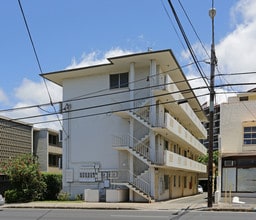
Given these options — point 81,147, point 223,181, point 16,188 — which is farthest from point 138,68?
point 16,188

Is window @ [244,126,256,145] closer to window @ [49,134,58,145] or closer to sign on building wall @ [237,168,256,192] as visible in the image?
sign on building wall @ [237,168,256,192]

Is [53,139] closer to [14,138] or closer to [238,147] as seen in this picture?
[14,138]

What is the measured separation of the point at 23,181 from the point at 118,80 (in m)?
10.2

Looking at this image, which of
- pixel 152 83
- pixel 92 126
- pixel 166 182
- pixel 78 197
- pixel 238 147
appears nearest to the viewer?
pixel 152 83

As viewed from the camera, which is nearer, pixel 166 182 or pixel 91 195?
pixel 91 195

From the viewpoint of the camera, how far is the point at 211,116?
24094 mm

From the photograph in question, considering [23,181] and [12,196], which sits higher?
[23,181]

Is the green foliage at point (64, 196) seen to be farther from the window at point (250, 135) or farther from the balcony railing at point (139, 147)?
the window at point (250, 135)

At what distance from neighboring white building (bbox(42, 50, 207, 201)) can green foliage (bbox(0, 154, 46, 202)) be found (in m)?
2.80

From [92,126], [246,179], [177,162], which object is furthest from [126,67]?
Answer: [246,179]

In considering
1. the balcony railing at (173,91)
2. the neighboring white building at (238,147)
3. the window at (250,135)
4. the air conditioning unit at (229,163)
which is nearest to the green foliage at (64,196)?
the balcony railing at (173,91)

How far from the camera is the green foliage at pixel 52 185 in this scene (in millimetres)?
33750

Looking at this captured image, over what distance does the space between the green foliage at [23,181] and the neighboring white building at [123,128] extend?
2.80 meters

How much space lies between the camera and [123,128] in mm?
32188
